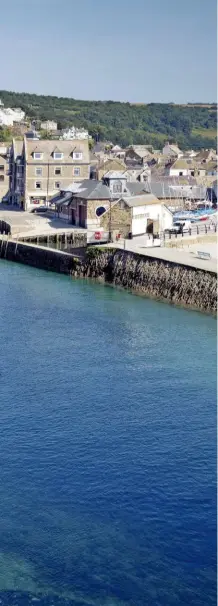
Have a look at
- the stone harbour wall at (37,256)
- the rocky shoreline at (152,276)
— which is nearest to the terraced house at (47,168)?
the stone harbour wall at (37,256)

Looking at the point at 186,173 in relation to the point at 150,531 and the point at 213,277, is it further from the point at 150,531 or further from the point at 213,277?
the point at 150,531

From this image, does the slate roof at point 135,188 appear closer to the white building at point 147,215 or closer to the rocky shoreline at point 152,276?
the white building at point 147,215

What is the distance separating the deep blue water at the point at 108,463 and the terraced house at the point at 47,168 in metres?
30.2

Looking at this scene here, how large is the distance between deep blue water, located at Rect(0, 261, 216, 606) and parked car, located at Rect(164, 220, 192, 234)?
16017mm

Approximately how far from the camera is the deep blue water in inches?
583

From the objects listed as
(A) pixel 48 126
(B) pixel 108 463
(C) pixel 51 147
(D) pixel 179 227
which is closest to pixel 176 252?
(D) pixel 179 227

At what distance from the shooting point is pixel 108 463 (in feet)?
62.2

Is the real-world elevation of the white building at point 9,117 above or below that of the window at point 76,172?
above

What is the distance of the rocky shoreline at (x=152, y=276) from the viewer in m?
34.7

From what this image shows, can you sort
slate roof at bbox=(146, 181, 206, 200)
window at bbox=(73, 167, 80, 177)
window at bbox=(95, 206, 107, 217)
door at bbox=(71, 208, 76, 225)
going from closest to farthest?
window at bbox=(95, 206, 107, 217) → door at bbox=(71, 208, 76, 225) → slate roof at bbox=(146, 181, 206, 200) → window at bbox=(73, 167, 80, 177)

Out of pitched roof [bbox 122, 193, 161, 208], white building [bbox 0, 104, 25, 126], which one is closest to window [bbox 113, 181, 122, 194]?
pitched roof [bbox 122, 193, 161, 208]

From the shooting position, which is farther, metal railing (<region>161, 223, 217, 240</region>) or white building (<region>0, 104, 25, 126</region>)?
white building (<region>0, 104, 25, 126</region>)

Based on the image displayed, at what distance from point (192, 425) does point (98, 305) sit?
14.6 meters

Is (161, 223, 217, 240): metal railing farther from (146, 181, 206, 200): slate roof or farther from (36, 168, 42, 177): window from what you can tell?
(36, 168, 42, 177): window
